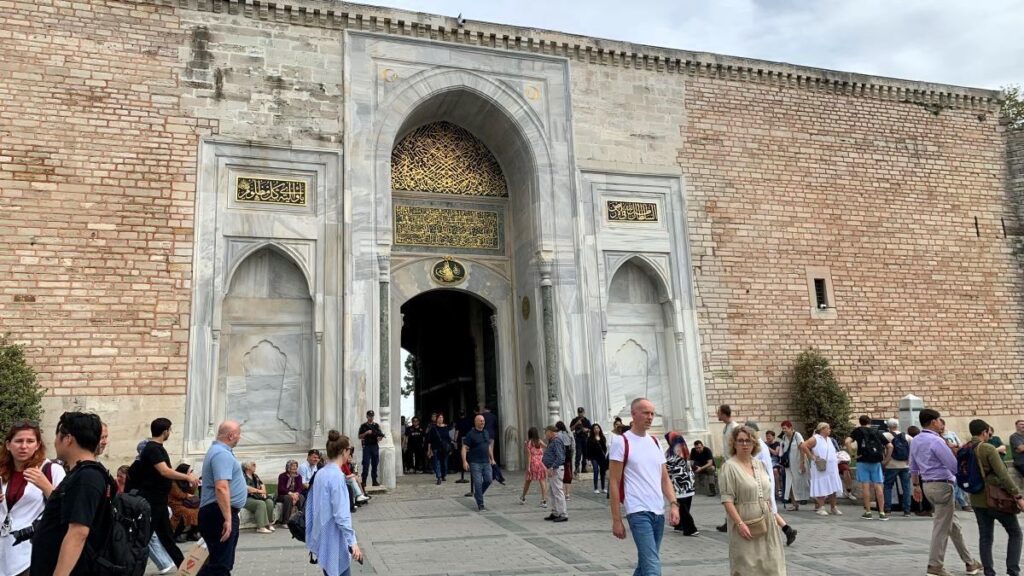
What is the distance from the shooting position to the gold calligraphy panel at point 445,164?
43.9 feet

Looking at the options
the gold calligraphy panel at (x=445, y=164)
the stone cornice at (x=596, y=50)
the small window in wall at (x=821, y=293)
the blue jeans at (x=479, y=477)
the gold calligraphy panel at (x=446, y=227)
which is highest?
the stone cornice at (x=596, y=50)

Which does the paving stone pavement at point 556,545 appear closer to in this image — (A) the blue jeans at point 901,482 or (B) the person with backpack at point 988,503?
(A) the blue jeans at point 901,482

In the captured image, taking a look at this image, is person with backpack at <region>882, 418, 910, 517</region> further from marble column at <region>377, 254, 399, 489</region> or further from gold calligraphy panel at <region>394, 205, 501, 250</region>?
gold calligraphy panel at <region>394, 205, 501, 250</region>

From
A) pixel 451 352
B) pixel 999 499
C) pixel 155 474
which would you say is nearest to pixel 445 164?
pixel 451 352

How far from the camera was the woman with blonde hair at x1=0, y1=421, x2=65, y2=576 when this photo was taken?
312 cm

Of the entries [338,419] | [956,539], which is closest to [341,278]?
[338,419]

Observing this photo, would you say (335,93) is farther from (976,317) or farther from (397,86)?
(976,317)

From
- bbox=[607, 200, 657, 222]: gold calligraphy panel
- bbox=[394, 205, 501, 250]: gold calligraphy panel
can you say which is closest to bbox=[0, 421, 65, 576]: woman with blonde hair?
bbox=[394, 205, 501, 250]: gold calligraphy panel

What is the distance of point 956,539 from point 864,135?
12173 millimetres

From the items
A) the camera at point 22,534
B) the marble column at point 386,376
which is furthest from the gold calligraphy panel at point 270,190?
the camera at point 22,534

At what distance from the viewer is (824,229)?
14602mm

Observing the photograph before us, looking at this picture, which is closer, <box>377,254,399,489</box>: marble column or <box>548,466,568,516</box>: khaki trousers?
<box>548,466,568,516</box>: khaki trousers

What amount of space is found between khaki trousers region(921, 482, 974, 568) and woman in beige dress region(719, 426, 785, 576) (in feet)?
7.09

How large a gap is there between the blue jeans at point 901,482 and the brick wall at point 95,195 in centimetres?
946
